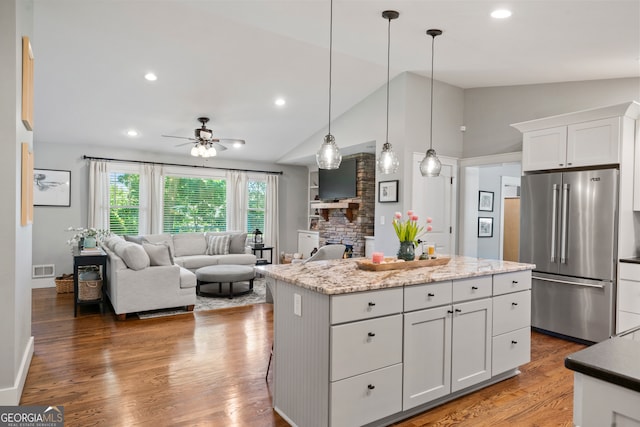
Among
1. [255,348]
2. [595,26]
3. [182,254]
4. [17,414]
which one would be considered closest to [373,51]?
[595,26]

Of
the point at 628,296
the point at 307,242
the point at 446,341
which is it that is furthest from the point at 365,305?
the point at 307,242

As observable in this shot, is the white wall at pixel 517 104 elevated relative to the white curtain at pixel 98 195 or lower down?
elevated

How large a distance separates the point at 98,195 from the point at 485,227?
276 inches

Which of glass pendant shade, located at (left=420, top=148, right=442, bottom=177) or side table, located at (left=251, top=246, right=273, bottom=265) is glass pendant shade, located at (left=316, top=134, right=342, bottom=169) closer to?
glass pendant shade, located at (left=420, top=148, right=442, bottom=177)

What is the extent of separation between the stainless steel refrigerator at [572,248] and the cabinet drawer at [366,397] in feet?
9.11

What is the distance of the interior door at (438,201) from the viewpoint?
5.42 m

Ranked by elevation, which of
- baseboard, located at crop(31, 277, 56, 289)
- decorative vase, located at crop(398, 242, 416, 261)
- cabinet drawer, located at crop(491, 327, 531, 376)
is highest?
decorative vase, located at crop(398, 242, 416, 261)

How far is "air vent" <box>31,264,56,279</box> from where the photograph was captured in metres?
6.50

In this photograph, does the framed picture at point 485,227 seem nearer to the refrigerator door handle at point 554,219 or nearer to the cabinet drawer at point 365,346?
the refrigerator door handle at point 554,219

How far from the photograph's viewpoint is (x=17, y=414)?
244 centimetres

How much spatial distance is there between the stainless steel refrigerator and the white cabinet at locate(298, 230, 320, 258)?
464 cm

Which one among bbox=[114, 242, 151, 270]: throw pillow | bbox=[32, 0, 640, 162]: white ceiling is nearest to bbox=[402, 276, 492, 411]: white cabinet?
bbox=[32, 0, 640, 162]: white ceiling

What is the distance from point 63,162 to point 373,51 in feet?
18.4

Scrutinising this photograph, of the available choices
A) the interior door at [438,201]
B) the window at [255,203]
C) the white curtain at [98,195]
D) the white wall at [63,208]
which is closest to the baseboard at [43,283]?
the white wall at [63,208]
